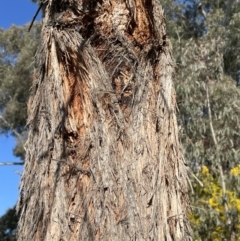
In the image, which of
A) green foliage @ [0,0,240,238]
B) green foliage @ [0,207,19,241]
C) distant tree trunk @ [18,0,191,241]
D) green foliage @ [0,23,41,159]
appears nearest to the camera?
distant tree trunk @ [18,0,191,241]

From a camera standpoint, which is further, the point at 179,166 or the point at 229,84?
the point at 229,84

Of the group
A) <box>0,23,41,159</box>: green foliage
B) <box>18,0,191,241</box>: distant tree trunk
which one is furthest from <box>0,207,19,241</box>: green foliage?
<box>18,0,191,241</box>: distant tree trunk

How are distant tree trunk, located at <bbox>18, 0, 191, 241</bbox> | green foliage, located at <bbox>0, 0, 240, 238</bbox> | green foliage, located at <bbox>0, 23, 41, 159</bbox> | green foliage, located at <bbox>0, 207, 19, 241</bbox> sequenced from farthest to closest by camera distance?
green foliage, located at <bbox>0, 207, 19, 241</bbox> → green foliage, located at <bbox>0, 23, 41, 159</bbox> → green foliage, located at <bbox>0, 0, 240, 238</bbox> → distant tree trunk, located at <bbox>18, 0, 191, 241</bbox>

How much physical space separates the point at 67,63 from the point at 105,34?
22 cm

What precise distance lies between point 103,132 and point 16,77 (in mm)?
13536

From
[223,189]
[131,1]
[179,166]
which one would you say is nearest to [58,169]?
[179,166]

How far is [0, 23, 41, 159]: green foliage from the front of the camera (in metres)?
14.8

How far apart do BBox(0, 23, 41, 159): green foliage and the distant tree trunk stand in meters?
12.6

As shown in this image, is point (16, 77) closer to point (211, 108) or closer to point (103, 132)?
point (211, 108)

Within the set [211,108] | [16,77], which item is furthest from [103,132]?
[16,77]

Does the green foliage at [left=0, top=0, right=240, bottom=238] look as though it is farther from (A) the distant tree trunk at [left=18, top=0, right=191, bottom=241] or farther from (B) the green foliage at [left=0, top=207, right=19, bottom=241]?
(B) the green foliage at [left=0, top=207, right=19, bottom=241]

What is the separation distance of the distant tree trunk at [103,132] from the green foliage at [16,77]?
12.6 metres

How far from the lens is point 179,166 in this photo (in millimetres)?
2039

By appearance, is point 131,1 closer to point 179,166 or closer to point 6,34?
point 179,166
